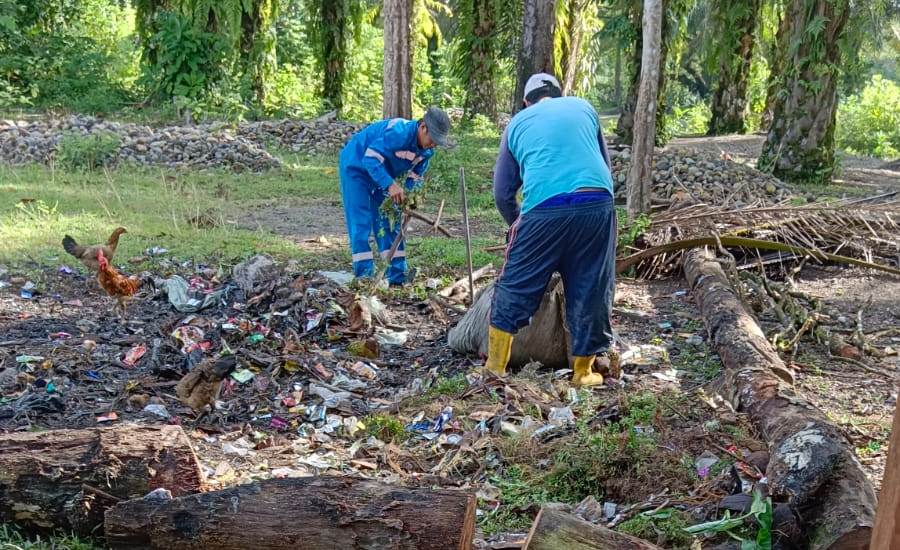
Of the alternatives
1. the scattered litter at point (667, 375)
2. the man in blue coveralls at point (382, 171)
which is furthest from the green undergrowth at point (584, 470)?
the man in blue coveralls at point (382, 171)

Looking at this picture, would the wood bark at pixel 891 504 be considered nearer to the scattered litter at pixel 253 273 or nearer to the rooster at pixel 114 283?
the rooster at pixel 114 283

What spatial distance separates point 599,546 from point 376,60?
25.7 m

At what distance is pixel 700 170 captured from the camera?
12.4 meters

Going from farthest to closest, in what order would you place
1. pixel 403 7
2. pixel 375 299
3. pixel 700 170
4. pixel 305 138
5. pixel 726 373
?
pixel 305 138 → pixel 700 170 → pixel 403 7 → pixel 375 299 → pixel 726 373

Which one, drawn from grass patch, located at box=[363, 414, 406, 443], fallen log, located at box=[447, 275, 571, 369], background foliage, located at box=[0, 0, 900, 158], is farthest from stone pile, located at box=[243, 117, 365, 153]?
grass patch, located at box=[363, 414, 406, 443]

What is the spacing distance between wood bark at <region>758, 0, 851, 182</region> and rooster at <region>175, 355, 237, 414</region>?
10.5m

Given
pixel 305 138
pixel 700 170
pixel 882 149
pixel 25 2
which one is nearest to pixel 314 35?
pixel 305 138

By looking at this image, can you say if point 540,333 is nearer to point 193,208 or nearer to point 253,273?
point 253,273

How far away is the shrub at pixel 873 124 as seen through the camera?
20844mm

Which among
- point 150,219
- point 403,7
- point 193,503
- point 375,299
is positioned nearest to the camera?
point 193,503

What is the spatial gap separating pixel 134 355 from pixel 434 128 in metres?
2.96

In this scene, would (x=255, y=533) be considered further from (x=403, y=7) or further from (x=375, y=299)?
(x=403, y=7)

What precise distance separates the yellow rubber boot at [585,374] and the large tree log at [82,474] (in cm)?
264

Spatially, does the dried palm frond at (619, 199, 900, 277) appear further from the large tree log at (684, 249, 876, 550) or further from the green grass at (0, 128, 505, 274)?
the large tree log at (684, 249, 876, 550)
